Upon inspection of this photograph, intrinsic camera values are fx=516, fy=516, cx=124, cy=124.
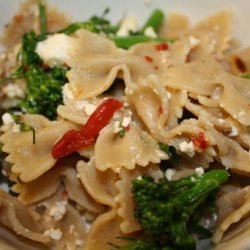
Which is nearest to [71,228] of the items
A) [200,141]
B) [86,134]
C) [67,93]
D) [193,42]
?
[86,134]

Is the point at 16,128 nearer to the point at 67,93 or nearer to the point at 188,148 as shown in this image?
the point at 67,93

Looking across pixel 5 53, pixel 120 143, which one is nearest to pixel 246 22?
pixel 120 143

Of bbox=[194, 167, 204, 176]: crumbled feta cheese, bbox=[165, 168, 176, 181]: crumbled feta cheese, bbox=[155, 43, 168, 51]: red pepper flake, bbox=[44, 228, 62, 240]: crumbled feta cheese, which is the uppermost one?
bbox=[155, 43, 168, 51]: red pepper flake

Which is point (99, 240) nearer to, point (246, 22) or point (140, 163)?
point (140, 163)

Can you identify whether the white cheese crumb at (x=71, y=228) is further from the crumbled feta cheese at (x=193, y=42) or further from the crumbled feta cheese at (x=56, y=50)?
the crumbled feta cheese at (x=193, y=42)

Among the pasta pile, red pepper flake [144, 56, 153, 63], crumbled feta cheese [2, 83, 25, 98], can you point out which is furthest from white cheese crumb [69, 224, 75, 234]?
red pepper flake [144, 56, 153, 63]

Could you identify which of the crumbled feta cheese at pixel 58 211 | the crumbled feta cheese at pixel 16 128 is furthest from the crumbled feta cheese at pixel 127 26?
the crumbled feta cheese at pixel 58 211

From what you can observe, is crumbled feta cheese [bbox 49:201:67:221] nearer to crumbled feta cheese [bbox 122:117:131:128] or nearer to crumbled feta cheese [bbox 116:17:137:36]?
crumbled feta cheese [bbox 122:117:131:128]
